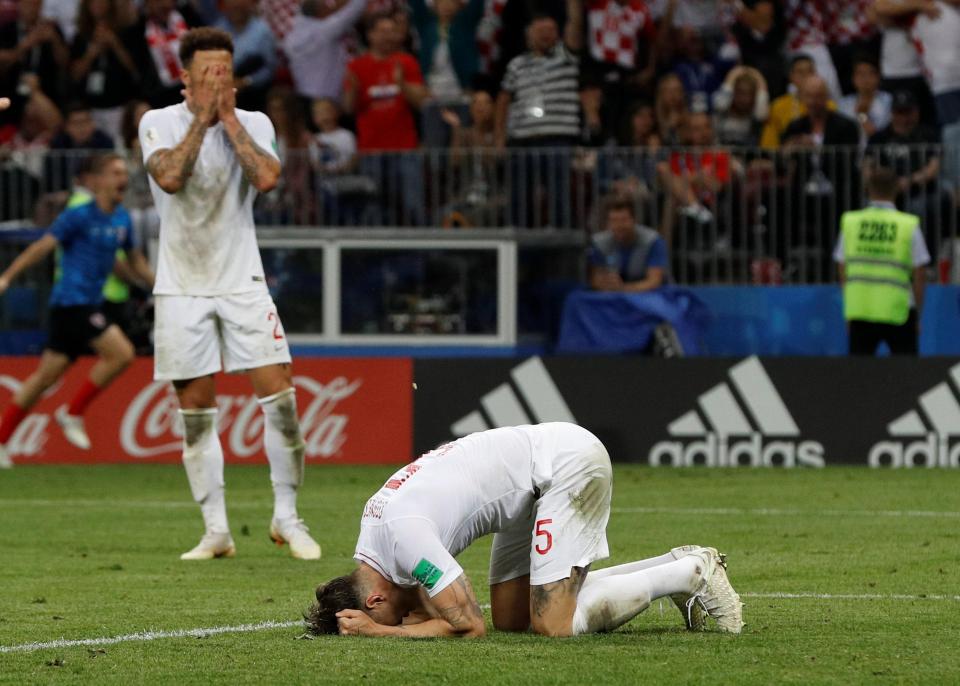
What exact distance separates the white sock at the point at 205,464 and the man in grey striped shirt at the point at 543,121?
313 inches

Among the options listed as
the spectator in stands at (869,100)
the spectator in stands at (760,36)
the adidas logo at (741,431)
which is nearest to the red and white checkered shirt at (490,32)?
the spectator in stands at (760,36)

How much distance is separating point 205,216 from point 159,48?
989 cm

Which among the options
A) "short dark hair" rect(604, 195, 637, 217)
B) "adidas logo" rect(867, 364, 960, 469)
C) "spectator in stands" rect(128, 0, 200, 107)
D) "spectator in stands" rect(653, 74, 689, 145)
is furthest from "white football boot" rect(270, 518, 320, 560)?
"spectator in stands" rect(128, 0, 200, 107)

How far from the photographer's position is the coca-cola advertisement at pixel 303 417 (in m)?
16.1

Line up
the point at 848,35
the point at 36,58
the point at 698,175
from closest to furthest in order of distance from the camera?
1. the point at 698,175
2. the point at 848,35
3. the point at 36,58

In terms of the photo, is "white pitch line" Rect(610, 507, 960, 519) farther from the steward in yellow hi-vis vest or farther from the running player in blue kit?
the running player in blue kit

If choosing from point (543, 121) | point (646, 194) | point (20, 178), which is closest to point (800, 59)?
point (646, 194)

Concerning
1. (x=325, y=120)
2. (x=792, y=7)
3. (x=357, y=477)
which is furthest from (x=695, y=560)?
(x=792, y=7)

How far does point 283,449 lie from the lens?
10133 mm

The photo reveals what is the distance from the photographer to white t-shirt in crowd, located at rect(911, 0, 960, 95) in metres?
17.5

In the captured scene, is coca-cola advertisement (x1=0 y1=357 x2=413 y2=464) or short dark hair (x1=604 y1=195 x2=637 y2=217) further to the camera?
short dark hair (x1=604 y1=195 x2=637 y2=217)

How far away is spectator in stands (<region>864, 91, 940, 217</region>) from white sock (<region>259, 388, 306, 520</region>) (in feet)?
26.8

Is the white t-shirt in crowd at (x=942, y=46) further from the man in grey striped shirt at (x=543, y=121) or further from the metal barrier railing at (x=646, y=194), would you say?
the man in grey striped shirt at (x=543, y=121)

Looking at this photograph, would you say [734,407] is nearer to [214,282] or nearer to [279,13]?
[214,282]
